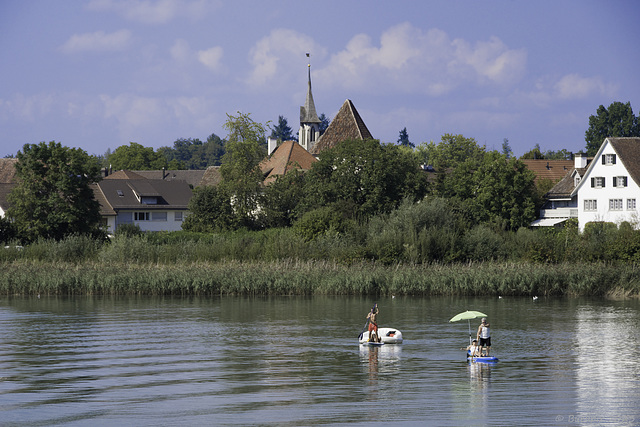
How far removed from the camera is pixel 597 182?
9069 cm

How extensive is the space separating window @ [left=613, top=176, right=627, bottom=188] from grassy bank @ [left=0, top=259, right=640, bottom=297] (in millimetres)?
39427

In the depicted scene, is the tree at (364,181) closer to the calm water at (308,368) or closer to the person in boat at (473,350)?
the calm water at (308,368)

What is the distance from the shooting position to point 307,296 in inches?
1934

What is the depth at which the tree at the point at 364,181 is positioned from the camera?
76.7m

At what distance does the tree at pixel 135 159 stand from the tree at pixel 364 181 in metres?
99.7

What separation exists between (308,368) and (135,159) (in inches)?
6089

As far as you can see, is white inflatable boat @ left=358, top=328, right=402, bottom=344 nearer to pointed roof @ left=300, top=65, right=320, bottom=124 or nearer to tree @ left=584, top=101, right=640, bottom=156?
pointed roof @ left=300, top=65, right=320, bottom=124

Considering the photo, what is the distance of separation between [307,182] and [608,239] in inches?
1265

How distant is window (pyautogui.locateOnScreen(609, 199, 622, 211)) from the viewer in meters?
89.4

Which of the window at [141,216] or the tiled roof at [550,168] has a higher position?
the tiled roof at [550,168]

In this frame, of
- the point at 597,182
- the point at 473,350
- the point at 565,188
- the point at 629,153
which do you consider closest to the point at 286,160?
the point at 565,188

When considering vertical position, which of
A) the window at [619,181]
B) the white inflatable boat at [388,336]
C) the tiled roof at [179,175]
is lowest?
the white inflatable boat at [388,336]

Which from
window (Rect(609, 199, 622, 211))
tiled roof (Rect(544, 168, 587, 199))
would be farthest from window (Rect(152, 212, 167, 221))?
window (Rect(609, 199, 622, 211))

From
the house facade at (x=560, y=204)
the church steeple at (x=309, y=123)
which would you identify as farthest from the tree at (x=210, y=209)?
the church steeple at (x=309, y=123)
